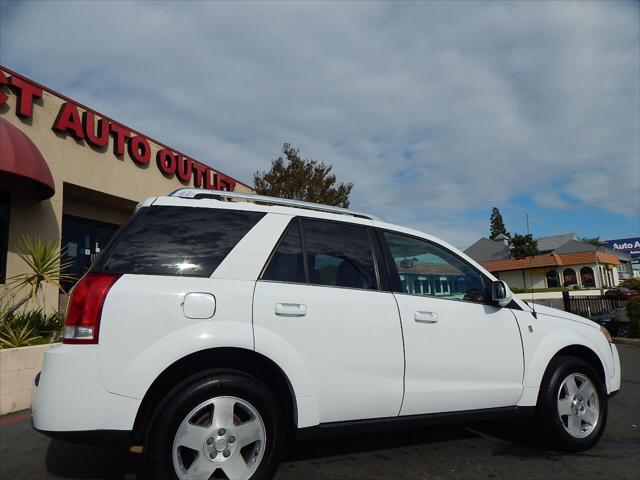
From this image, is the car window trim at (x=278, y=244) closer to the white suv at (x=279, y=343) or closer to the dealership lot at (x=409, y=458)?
the white suv at (x=279, y=343)

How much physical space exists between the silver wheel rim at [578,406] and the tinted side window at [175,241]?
2945mm

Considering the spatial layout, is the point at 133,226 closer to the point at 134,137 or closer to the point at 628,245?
the point at 134,137

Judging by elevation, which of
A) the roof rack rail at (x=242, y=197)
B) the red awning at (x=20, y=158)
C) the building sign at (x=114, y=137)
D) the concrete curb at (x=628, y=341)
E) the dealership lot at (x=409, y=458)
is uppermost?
the building sign at (x=114, y=137)

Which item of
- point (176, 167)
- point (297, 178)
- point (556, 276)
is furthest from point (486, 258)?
point (176, 167)

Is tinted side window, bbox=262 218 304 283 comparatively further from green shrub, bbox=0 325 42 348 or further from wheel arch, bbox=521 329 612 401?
green shrub, bbox=0 325 42 348

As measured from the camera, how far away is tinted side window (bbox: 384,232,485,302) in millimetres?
3557

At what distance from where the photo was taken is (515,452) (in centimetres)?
365

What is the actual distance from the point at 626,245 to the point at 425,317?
8675 cm

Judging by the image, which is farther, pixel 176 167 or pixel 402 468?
pixel 176 167

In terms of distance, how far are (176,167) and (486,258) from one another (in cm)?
5396

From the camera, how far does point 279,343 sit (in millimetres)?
2814

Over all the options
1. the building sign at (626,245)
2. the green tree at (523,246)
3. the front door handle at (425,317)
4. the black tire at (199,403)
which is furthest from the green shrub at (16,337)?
the building sign at (626,245)

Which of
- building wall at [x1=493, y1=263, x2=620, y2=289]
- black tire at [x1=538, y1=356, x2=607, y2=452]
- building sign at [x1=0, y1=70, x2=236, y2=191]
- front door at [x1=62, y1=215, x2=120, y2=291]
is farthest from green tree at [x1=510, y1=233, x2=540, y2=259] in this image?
black tire at [x1=538, y1=356, x2=607, y2=452]

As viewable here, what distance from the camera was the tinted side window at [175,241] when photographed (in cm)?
273
